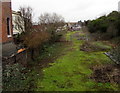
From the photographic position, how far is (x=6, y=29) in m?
12.8

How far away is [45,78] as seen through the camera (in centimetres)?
834

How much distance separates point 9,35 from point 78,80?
29.6 feet

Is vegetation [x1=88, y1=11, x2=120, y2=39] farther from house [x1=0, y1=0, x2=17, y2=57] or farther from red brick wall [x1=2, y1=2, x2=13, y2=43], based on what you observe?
red brick wall [x1=2, y1=2, x2=13, y2=43]

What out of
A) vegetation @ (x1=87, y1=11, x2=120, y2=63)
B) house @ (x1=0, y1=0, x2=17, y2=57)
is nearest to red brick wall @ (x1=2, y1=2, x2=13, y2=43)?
house @ (x1=0, y1=0, x2=17, y2=57)

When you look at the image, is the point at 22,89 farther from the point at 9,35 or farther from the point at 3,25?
the point at 9,35

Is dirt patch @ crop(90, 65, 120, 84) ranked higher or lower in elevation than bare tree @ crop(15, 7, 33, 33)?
lower

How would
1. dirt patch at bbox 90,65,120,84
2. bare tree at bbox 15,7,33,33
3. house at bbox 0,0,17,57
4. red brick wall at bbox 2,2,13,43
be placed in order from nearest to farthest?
dirt patch at bbox 90,65,120,84 < bare tree at bbox 15,7,33,33 < house at bbox 0,0,17,57 < red brick wall at bbox 2,2,13,43

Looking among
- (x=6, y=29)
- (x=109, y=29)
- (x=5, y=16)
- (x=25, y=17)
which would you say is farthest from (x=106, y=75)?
(x=109, y=29)

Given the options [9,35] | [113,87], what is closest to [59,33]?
[9,35]

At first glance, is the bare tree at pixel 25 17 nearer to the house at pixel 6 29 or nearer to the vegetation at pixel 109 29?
the house at pixel 6 29

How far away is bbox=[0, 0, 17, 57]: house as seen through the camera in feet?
39.1

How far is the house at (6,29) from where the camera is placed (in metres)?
11.9

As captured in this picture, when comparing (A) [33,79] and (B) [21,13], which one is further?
(B) [21,13]

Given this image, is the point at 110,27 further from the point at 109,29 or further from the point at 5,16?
the point at 5,16
